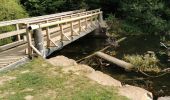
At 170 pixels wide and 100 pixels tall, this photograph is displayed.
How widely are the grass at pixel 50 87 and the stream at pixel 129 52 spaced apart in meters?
3.32

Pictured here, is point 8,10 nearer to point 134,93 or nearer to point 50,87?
point 50,87

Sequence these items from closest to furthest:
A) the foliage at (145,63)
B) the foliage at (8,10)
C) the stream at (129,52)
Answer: the stream at (129,52)
the foliage at (145,63)
the foliage at (8,10)

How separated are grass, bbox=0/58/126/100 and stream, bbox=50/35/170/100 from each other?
131 inches

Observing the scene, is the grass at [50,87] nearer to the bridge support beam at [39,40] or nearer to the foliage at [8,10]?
the bridge support beam at [39,40]

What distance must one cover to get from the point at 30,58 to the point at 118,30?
16964 mm

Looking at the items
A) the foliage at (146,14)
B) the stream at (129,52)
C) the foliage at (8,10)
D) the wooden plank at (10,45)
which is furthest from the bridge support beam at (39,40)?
the foliage at (146,14)

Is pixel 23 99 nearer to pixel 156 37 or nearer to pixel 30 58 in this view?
pixel 30 58

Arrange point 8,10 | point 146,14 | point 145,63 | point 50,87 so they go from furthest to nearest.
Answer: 1. point 146,14
2. point 8,10
3. point 145,63
4. point 50,87

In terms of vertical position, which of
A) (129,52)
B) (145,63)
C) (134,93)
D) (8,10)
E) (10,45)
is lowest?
(129,52)

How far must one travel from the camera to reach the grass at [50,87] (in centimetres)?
970

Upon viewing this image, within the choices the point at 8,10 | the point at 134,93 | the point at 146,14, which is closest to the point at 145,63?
the point at 134,93

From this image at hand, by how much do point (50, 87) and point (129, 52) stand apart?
11.1 m

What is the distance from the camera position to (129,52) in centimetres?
2072

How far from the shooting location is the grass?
9703 mm
